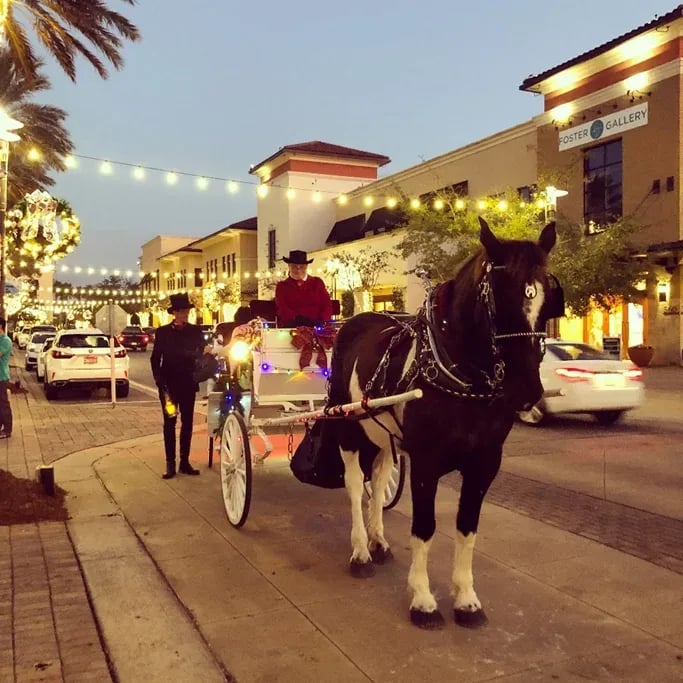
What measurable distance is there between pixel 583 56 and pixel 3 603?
30293 mm

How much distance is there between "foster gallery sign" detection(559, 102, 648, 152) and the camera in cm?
2770

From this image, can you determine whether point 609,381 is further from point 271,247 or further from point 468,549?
point 271,247

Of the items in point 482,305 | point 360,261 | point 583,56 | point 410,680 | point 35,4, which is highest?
point 583,56

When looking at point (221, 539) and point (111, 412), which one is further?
point (111, 412)

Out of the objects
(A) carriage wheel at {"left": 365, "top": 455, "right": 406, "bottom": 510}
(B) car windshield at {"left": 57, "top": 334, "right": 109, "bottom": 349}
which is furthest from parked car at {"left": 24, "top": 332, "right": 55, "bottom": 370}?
(A) carriage wheel at {"left": 365, "top": 455, "right": 406, "bottom": 510}

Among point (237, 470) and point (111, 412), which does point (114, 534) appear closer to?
point (237, 470)

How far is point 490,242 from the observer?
383cm

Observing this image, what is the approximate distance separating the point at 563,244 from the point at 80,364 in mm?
17495

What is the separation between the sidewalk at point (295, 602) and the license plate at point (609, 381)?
665 centimetres

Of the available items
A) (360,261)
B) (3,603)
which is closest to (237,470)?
(3,603)

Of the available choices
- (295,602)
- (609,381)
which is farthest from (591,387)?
(295,602)

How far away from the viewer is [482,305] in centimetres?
398

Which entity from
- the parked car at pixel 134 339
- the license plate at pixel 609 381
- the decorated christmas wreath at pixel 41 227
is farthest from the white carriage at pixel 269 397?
the parked car at pixel 134 339

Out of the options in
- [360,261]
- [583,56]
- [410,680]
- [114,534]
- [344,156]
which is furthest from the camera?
[344,156]
